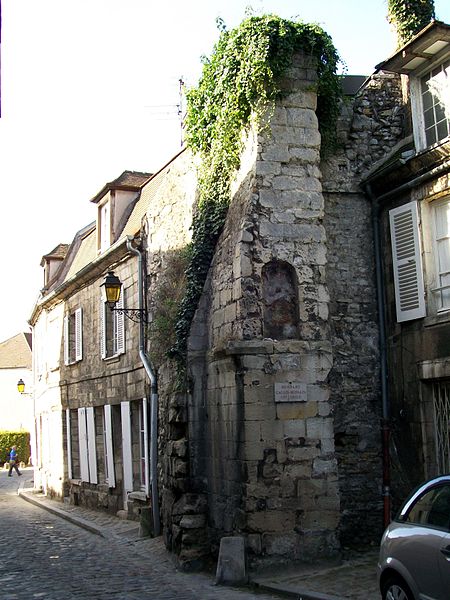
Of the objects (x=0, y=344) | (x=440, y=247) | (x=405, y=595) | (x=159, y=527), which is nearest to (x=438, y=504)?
(x=405, y=595)

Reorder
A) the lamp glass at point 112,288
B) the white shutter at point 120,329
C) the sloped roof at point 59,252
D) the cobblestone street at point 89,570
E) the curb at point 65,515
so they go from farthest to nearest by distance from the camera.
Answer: the sloped roof at point 59,252, the white shutter at point 120,329, the curb at point 65,515, the lamp glass at point 112,288, the cobblestone street at point 89,570

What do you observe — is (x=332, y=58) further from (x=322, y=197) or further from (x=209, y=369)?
(x=209, y=369)

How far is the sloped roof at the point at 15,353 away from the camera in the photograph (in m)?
47.8

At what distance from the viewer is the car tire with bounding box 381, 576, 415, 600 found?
559cm

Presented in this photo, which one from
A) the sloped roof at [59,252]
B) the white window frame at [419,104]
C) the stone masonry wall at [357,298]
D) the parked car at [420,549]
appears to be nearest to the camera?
the parked car at [420,549]

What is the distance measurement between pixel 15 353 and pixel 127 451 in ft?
120

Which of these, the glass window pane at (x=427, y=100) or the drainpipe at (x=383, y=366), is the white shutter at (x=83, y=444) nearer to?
the drainpipe at (x=383, y=366)

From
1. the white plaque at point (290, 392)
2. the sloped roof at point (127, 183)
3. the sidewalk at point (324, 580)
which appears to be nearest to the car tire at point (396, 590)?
the sidewalk at point (324, 580)

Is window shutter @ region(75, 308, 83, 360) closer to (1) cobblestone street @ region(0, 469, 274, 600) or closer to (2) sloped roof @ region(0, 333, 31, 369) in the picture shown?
(1) cobblestone street @ region(0, 469, 274, 600)

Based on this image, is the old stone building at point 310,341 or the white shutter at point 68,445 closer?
the old stone building at point 310,341

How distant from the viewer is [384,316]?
10.2 metres

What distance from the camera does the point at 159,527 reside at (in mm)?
11844

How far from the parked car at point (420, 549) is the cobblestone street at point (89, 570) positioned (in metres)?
2.39

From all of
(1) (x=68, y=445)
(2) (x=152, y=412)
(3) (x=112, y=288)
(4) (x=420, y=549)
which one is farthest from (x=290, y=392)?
(1) (x=68, y=445)
